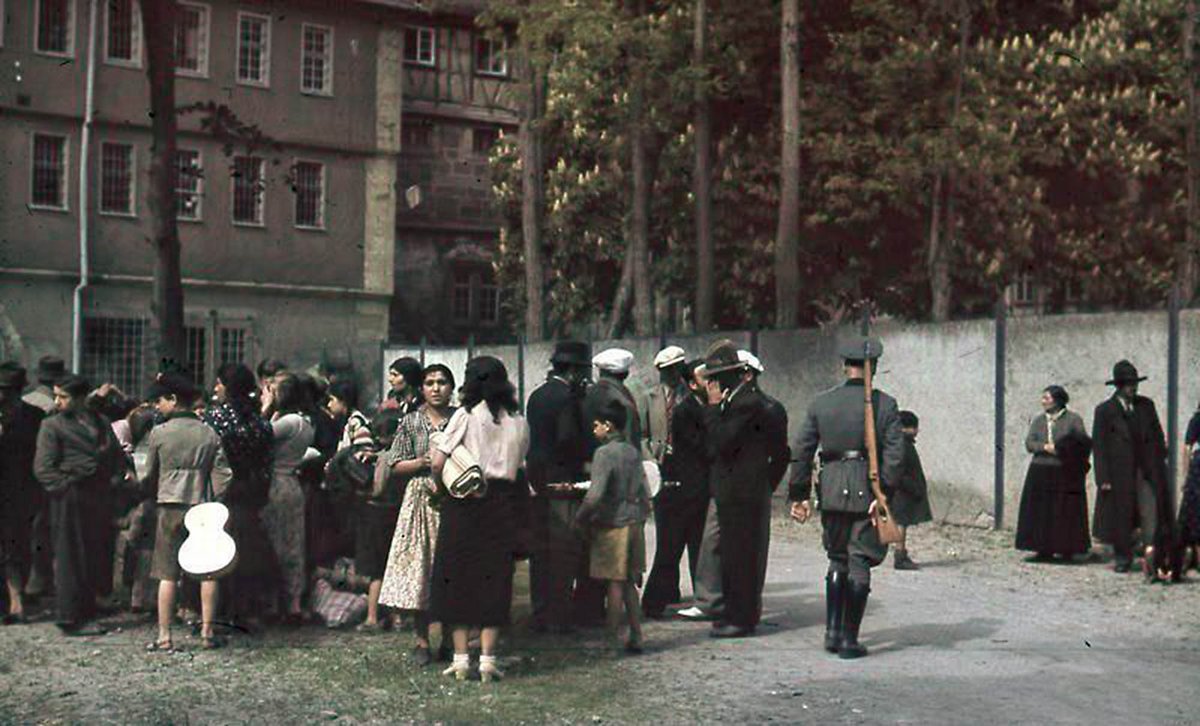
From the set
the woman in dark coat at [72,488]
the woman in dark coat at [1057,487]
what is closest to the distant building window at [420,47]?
the woman in dark coat at [1057,487]

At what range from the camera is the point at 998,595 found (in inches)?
581

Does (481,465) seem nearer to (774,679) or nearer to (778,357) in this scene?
(774,679)

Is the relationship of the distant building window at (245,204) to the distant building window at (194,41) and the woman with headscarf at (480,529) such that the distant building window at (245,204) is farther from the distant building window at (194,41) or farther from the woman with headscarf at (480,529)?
the woman with headscarf at (480,529)

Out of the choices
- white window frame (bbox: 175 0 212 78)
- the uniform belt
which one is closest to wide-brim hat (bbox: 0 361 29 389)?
the uniform belt

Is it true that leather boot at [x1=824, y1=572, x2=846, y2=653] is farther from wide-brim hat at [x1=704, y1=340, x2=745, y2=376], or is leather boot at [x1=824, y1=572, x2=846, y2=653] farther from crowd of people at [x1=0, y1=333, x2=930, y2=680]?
wide-brim hat at [x1=704, y1=340, x2=745, y2=376]

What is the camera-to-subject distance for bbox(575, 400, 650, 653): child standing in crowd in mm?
11594

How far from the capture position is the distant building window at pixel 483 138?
50.1 m

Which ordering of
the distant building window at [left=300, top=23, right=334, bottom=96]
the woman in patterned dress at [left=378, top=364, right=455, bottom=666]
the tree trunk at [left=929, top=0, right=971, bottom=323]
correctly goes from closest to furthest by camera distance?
the woman in patterned dress at [left=378, top=364, right=455, bottom=666]
the tree trunk at [left=929, top=0, right=971, bottom=323]
the distant building window at [left=300, top=23, right=334, bottom=96]

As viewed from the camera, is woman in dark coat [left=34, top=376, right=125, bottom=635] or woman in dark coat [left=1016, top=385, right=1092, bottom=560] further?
woman in dark coat [left=1016, top=385, right=1092, bottom=560]

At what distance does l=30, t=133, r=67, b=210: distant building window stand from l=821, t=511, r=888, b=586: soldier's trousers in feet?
97.7

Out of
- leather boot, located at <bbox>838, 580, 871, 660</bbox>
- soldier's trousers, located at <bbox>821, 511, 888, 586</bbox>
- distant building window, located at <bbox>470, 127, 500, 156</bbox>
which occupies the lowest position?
leather boot, located at <bbox>838, 580, 871, 660</bbox>

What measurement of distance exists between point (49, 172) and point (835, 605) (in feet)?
98.9

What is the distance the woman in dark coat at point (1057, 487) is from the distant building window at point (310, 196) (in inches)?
1069

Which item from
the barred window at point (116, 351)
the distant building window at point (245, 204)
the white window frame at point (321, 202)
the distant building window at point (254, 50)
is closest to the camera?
the barred window at point (116, 351)
